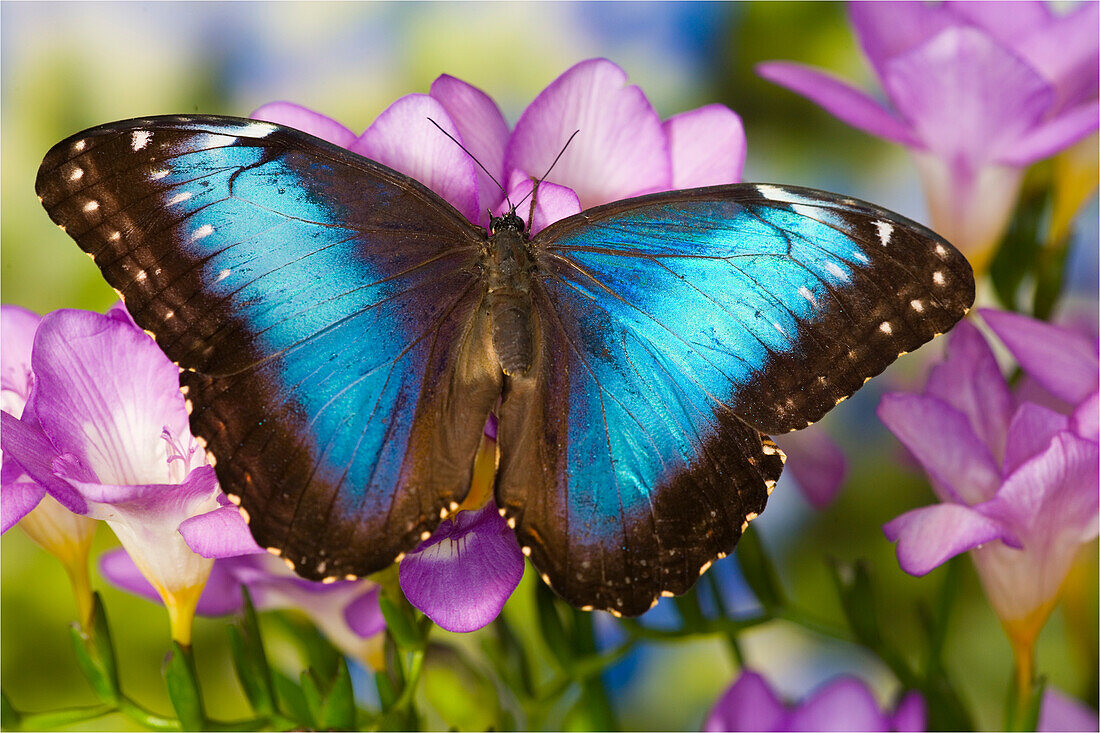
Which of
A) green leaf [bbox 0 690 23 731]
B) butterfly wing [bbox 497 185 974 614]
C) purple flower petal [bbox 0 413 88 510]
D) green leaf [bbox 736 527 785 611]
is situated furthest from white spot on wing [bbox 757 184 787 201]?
green leaf [bbox 0 690 23 731]

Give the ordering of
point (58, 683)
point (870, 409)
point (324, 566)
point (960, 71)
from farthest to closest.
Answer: point (870, 409), point (58, 683), point (960, 71), point (324, 566)

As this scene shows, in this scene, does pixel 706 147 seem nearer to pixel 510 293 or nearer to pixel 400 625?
pixel 510 293

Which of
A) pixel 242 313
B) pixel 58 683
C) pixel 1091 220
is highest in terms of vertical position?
pixel 242 313

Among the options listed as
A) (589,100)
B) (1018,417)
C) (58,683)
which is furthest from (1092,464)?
(58,683)

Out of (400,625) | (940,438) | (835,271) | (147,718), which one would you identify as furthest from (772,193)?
(147,718)

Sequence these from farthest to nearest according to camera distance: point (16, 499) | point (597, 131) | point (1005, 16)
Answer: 1. point (1005, 16)
2. point (597, 131)
3. point (16, 499)

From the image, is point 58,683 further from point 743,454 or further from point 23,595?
point 743,454

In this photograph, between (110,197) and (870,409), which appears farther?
(870,409)
